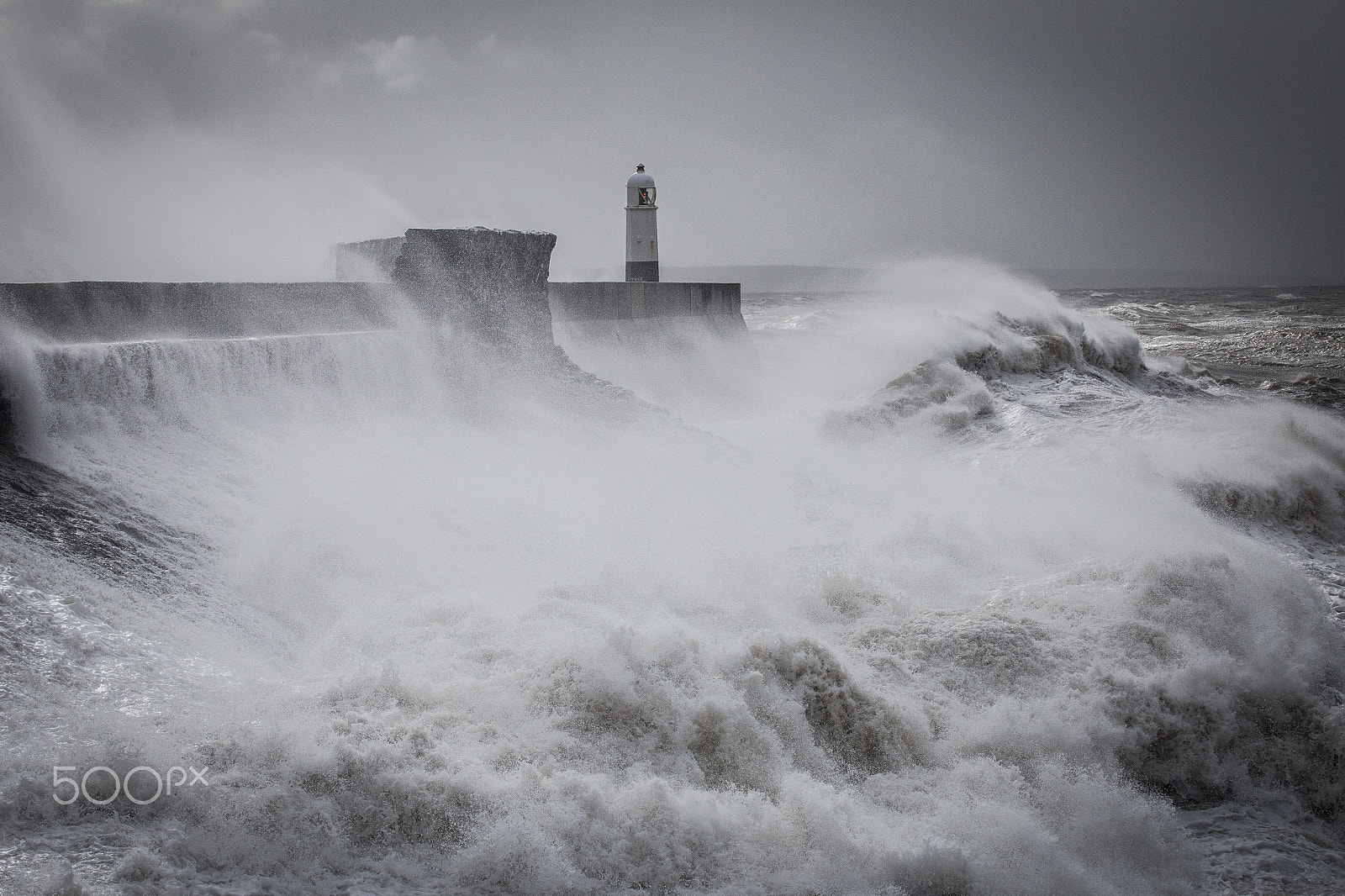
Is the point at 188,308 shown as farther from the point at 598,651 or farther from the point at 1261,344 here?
the point at 1261,344

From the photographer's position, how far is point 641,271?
49.5ft

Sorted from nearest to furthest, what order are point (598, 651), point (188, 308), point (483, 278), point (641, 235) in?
point (598, 651)
point (188, 308)
point (483, 278)
point (641, 235)

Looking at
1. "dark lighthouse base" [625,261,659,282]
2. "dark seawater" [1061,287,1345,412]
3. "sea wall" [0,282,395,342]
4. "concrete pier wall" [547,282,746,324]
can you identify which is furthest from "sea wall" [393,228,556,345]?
"dark seawater" [1061,287,1345,412]

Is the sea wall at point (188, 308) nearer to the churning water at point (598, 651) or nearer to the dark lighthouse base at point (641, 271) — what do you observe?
the churning water at point (598, 651)

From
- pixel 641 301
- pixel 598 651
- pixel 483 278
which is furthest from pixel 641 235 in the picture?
pixel 598 651

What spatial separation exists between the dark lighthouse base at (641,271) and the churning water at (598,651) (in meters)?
8.92

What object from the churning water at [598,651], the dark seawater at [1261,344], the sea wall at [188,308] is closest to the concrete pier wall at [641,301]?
the sea wall at [188,308]

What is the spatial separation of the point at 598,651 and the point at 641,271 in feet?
41.6

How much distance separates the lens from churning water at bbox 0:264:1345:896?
236 cm

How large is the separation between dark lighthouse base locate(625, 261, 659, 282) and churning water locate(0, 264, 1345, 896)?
8.92 metres

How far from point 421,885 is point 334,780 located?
0.42 m

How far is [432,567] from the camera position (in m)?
3.95

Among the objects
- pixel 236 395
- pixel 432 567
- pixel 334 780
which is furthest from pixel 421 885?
pixel 236 395

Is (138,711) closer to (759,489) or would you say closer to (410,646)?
(410,646)
